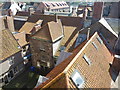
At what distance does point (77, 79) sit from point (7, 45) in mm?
15724

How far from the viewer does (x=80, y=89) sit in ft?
27.4

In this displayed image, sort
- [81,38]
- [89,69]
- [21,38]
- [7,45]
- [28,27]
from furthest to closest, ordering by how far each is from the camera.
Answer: [28,27] → [21,38] → [7,45] → [81,38] → [89,69]

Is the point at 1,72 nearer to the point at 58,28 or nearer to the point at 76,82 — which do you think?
the point at 58,28

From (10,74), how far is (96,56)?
15.3 metres

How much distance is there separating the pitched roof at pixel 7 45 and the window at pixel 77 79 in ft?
46.5

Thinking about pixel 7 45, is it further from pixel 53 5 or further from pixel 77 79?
pixel 53 5

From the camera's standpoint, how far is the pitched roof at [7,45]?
63.9 ft

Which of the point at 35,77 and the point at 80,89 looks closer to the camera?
the point at 80,89

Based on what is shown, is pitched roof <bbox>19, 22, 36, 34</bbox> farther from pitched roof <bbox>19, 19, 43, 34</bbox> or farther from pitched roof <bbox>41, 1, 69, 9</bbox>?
pitched roof <bbox>41, 1, 69, 9</bbox>

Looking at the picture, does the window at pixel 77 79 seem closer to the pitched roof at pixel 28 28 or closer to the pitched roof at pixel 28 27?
the pitched roof at pixel 28 27

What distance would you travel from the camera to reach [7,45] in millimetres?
20547

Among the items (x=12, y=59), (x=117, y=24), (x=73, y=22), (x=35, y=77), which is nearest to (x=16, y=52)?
(x=12, y=59)

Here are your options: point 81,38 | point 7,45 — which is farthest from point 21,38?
point 81,38

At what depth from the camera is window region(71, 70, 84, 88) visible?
8275 millimetres
